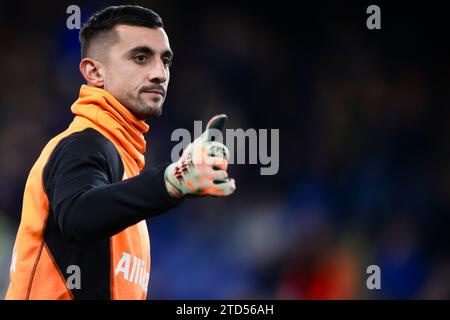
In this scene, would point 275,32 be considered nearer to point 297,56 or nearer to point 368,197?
point 297,56

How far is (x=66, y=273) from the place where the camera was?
2.64 metres

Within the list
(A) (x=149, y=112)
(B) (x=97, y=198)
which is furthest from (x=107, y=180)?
(A) (x=149, y=112)

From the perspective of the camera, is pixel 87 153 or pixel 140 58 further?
pixel 140 58

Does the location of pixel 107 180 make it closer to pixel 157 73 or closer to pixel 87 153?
pixel 87 153

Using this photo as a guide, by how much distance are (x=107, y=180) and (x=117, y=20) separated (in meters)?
1.04

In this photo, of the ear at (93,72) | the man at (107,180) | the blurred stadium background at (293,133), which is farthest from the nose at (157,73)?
the blurred stadium background at (293,133)

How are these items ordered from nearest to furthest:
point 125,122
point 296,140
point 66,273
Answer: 1. point 66,273
2. point 125,122
3. point 296,140

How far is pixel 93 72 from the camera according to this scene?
3.22 m

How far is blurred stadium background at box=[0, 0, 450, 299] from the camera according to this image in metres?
6.29

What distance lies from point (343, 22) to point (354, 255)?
2139 millimetres

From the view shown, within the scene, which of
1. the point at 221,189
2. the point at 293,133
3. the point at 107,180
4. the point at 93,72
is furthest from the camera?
the point at 293,133

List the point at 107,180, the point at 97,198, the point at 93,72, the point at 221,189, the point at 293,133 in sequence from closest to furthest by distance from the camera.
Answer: the point at 221,189
the point at 97,198
the point at 107,180
the point at 93,72
the point at 293,133
